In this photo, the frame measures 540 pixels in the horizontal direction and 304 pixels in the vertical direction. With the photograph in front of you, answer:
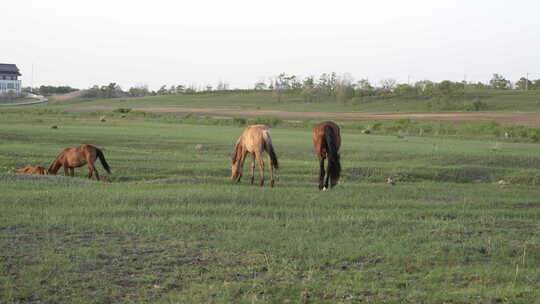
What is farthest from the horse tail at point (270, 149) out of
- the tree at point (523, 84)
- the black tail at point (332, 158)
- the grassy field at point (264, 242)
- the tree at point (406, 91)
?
the tree at point (523, 84)

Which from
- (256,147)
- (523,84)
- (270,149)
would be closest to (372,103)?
(523,84)

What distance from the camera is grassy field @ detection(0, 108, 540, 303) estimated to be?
274 inches

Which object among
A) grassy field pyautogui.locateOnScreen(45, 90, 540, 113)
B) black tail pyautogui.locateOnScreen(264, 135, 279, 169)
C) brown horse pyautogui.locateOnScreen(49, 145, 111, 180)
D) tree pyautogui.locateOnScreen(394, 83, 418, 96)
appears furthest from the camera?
tree pyautogui.locateOnScreen(394, 83, 418, 96)

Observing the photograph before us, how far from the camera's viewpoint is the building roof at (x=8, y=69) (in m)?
152

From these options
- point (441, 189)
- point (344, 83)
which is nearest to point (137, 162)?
point (441, 189)

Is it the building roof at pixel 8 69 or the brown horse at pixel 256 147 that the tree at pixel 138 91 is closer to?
the building roof at pixel 8 69

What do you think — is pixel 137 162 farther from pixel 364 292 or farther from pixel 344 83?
pixel 344 83

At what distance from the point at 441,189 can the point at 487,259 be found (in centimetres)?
756

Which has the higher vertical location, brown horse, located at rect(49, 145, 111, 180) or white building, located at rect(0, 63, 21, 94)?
white building, located at rect(0, 63, 21, 94)

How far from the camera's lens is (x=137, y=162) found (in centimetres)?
2167

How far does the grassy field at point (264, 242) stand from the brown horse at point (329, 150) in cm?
44

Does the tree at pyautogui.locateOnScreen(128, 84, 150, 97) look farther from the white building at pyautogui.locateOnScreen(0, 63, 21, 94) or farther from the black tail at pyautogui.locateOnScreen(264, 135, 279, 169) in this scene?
the black tail at pyautogui.locateOnScreen(264, 135, 279, 169)

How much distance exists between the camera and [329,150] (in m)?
14.9

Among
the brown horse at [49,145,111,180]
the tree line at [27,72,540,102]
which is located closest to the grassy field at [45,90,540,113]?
the tree line at [27,72,540,102]
